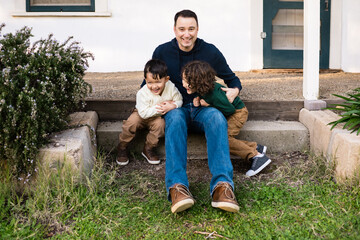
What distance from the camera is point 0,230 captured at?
2.32m

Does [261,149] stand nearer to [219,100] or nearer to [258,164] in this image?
[258,164]

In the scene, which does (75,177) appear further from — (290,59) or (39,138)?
(290,59)

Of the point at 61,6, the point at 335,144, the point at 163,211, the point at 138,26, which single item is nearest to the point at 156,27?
the point at 138,26

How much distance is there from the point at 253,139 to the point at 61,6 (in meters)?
3.81

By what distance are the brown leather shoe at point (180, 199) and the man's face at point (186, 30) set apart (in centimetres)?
127

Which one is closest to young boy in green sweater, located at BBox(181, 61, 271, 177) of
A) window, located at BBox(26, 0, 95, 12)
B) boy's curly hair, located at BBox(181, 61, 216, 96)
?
boy's curly hair, located at BBox(181, 61, 216, 96)

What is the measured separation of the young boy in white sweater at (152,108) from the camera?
305cm

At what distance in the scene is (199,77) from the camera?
2838mm

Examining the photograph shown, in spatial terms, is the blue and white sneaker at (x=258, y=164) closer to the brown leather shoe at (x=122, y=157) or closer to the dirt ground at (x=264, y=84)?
the dirt ground at (x=264, y=84)

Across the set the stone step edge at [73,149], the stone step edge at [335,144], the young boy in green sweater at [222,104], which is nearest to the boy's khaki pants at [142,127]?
the stone step edge at [73,149]

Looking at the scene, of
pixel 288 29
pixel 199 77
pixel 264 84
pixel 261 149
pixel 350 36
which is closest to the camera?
pixel 199 77

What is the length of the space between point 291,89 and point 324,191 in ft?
5.60

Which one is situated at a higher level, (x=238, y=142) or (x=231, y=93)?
(x=231, y=93)

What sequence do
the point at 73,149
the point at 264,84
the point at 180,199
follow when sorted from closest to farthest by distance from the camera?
the point at 180,199
the point at 73,149
the point at 264,84
